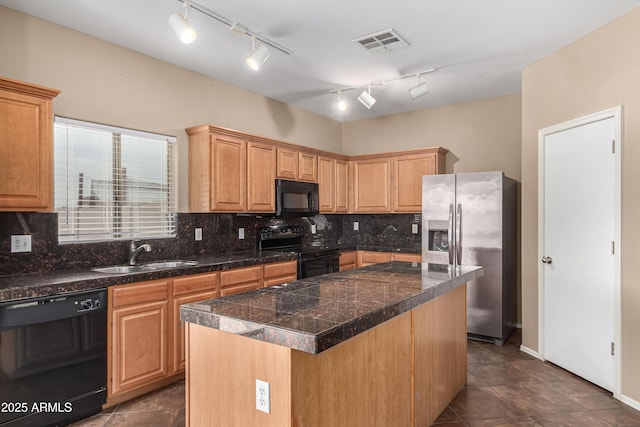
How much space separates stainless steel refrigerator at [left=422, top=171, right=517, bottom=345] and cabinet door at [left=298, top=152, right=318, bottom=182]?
1463 mm

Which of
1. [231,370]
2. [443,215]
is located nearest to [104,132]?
[231,370]

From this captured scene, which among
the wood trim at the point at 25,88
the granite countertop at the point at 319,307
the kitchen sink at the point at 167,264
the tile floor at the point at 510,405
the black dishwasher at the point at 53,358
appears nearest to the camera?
the granite countertop at the point at 319,307

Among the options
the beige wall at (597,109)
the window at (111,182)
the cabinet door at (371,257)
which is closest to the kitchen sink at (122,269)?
the window at (111,182)

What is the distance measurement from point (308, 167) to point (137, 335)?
2869mm

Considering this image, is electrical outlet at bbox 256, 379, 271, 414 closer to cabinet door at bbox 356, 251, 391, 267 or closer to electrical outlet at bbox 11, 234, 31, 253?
electrical outlet at bbox 11, 234, 31, 253

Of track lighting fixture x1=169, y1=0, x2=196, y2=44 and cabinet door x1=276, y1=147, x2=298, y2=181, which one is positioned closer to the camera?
track lighting fixture x1=169, y1=0, x2=196, y2=44

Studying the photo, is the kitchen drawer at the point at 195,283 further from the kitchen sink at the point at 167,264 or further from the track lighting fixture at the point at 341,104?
the track lighting fixture at the point at 341,104

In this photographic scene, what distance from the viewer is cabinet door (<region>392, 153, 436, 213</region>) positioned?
497 cm

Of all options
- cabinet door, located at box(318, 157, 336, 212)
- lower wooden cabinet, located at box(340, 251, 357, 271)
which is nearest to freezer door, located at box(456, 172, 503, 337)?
lower wooden cabinet, located at box(340, 251, 357, 271)

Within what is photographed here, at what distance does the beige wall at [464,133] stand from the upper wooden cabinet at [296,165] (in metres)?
1.28

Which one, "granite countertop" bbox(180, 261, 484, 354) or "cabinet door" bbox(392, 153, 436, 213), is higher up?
"cabinet door" bbox(392, 153, 436, 213)

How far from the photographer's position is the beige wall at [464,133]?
4.72 meters

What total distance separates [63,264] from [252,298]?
199cm

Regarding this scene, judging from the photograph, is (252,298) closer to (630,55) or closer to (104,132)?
(104,132)
